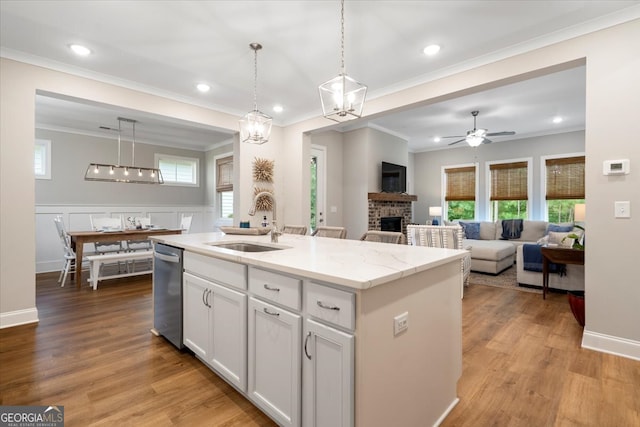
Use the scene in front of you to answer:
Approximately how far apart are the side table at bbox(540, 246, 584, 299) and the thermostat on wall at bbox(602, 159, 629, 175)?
145cm

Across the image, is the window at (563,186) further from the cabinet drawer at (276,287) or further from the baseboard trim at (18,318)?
the baseboard trim at (18,318)

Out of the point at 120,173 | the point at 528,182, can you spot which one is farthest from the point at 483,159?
the point at 120,173

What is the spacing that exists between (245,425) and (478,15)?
337cm

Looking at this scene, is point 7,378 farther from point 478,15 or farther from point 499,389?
point 478,15

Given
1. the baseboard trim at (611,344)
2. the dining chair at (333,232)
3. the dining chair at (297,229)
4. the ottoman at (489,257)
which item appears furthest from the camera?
the ottoman at (489,257)

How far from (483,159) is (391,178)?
2794 mm

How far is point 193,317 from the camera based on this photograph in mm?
2289

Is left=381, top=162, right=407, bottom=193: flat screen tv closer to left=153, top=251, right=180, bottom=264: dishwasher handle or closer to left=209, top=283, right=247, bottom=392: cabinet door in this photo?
left=153, top=251, right=180, bottom=264: dishwasher handle

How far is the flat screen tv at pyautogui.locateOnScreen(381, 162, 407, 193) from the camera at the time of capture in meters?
6.52

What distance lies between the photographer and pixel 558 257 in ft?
12.3

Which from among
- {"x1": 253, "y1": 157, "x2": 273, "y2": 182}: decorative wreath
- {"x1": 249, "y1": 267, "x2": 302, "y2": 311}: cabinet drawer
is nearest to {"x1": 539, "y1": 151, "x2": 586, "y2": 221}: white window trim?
{"x1": 253, "y1": 157, "x2": 273, "y2": 182}: decorative wreath

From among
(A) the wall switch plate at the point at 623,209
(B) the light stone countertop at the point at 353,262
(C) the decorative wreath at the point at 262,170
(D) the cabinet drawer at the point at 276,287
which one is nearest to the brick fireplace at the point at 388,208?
(C) the decorative wreath at the point at 262,170

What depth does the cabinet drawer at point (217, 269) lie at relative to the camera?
1.81m

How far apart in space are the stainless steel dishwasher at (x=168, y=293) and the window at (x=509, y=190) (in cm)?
733
